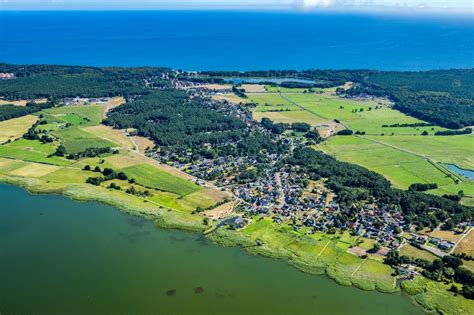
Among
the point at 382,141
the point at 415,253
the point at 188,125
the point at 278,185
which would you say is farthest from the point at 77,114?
the point at 415,253

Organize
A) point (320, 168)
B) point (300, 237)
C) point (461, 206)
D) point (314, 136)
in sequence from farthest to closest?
point (314, 136) → point (320, 168) → point (461, 206) → point (300, 237)

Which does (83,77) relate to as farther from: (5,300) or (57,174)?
(5,300)

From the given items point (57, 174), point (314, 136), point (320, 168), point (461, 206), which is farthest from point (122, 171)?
point (461, 206)

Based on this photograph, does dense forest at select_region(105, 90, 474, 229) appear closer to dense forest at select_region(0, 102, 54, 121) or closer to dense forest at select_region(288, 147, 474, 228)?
dense forest at select_region(288, 147, 474, 228)

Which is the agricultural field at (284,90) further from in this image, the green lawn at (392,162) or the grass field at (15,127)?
the grass field at (15,127)

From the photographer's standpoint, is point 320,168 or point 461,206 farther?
point 320,168

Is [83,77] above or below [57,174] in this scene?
above

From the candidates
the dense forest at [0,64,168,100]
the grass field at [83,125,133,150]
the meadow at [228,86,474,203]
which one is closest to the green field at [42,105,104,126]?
the grass field at [83,125,133,150]

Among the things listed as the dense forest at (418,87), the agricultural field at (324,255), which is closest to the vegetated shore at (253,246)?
the agricultural field at (324,255)
